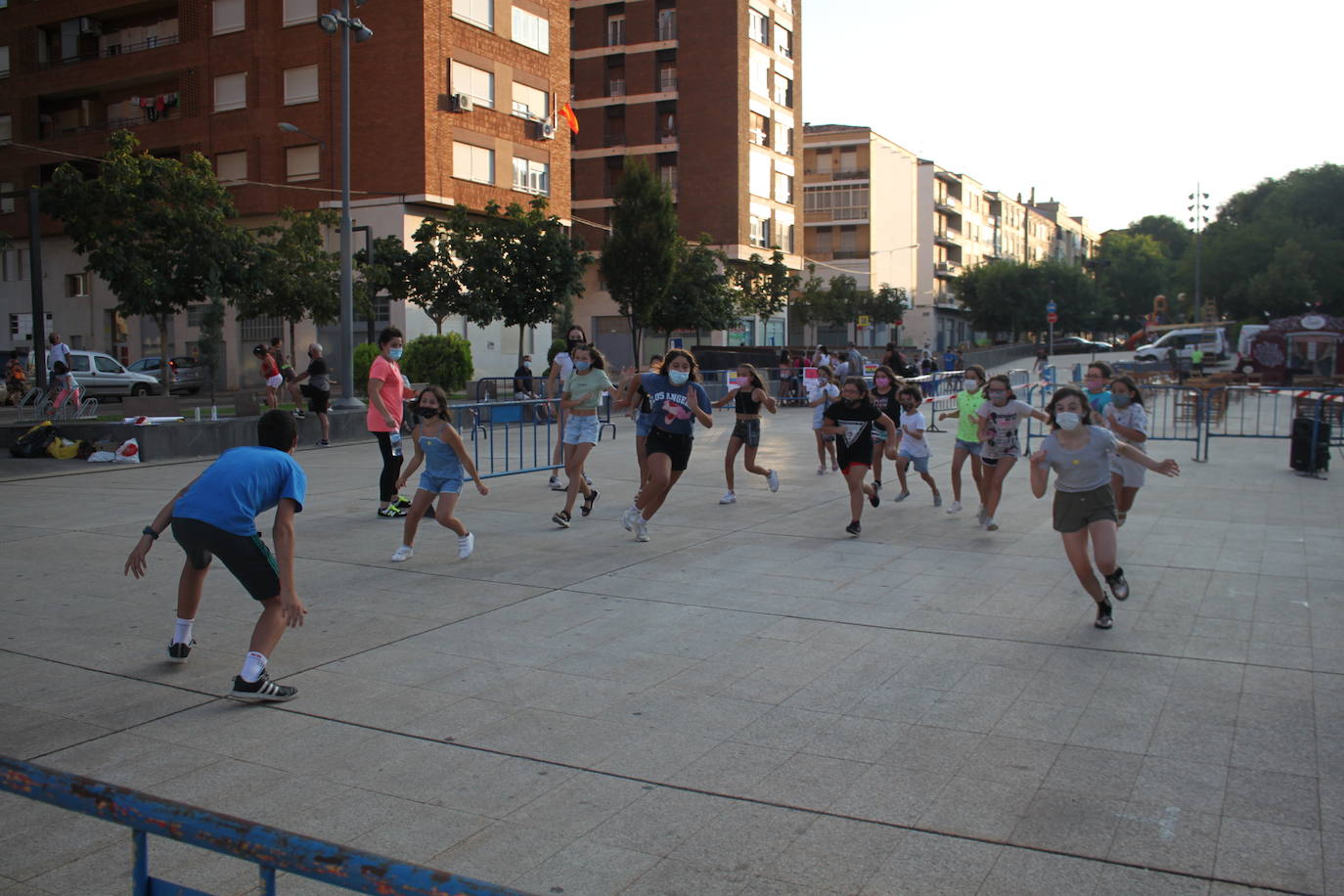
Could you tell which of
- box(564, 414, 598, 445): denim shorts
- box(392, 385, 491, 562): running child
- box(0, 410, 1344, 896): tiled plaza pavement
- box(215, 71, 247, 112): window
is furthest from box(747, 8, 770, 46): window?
box(392, 385, 491, 562): running child

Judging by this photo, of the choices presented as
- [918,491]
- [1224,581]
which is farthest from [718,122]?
[1224,581]

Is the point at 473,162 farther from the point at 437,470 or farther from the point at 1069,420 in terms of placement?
the point at 1069,420

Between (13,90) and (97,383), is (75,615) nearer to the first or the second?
(97,383)

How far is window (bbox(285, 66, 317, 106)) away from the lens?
37312 millimetres

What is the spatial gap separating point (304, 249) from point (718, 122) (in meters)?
26.8

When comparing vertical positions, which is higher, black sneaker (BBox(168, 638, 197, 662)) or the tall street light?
the tall street light

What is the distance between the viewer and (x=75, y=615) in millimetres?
6918

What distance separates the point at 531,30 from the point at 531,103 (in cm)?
264

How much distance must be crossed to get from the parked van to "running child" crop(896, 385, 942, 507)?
139 feet

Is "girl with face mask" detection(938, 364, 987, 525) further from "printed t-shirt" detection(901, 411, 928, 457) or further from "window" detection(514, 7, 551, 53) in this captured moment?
"window" detection(514, 7, 551, 53)

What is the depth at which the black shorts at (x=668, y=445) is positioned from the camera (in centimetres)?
981

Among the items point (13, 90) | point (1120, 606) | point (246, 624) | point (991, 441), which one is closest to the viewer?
point (246, 624)

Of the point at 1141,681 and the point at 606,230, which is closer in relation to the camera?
the point at 1141,681

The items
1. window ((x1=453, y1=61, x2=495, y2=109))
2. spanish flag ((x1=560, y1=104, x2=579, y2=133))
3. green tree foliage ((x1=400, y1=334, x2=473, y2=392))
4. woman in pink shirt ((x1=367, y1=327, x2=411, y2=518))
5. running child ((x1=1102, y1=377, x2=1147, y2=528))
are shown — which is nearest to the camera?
running child ((x1=1102, y1=377, x2=1147, y2=528))
